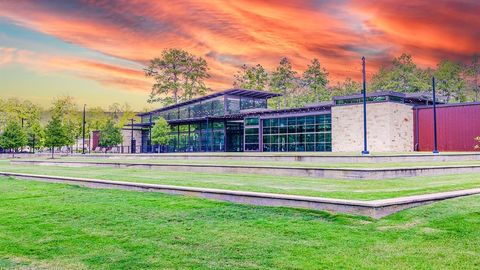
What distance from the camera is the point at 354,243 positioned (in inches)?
224

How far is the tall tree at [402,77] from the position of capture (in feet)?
256

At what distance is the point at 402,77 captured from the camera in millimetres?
81312

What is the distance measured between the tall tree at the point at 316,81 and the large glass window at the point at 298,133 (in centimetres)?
3685

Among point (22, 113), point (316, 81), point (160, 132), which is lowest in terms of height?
point (160, 132)

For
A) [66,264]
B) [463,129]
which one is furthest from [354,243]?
[463,129]

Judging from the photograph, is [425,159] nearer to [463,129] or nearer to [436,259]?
[463,129]

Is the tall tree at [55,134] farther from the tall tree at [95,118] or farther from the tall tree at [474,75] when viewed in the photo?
the tall tree at [474,75]

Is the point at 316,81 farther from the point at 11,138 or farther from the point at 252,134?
the point at 11,138

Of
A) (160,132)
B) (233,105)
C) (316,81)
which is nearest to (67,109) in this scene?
(160,132)

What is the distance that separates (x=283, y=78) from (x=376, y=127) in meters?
46.1

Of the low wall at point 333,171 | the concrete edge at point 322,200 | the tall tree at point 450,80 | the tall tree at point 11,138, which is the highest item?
the tall tree at point 450,80

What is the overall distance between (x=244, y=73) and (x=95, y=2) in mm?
56519

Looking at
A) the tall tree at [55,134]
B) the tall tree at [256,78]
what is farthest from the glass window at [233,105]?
the tall tree at [256,78]

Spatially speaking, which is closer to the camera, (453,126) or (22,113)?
(453,126)
